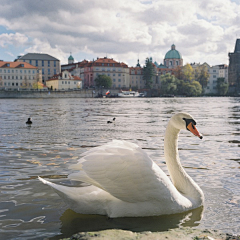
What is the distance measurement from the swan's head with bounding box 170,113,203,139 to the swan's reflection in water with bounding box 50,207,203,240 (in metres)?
1.08

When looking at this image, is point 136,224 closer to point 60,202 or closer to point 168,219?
point 168,219

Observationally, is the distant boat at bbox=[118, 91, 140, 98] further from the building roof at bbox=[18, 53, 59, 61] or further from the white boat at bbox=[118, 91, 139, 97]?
the building roof at bbox=[18, 53, 59, 61]

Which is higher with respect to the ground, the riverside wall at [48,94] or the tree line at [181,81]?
the tree line at [181,81]

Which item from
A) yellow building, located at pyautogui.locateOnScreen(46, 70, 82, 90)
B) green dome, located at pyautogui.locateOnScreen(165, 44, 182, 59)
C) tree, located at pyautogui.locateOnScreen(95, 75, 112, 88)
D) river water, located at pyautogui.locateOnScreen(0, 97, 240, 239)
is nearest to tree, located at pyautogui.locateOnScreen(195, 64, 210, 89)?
tree, located at pyautogui.locateOnScreen(95, 75, 112, 88)

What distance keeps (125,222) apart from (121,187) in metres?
0.45

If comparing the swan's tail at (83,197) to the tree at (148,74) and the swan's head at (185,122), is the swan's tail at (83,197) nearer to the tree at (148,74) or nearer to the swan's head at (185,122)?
the swan's head at (185,122)

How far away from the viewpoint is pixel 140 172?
3.99 m

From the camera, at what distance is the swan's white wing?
13.1 feet

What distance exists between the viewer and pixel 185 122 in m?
4.72

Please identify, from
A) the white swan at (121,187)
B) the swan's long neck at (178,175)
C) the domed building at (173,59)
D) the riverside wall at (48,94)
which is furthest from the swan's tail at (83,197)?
the domed building at (173,59)

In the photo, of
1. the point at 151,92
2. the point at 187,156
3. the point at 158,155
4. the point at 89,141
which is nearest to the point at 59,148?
the point at 89,141

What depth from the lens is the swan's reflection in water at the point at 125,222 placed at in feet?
13.2

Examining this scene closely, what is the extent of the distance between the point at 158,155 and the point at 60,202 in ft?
12.4

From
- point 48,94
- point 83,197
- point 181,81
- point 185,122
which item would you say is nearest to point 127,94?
point 181,81
